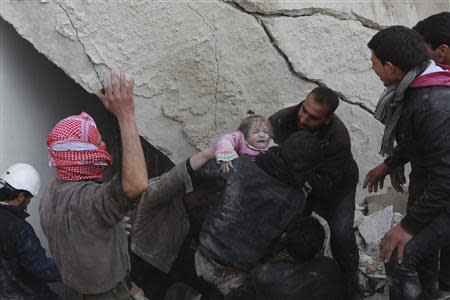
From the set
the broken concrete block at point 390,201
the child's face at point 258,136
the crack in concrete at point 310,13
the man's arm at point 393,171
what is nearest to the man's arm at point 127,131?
the child's face at point 258,136

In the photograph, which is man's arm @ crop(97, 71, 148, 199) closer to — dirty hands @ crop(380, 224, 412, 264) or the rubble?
dirty hands @ crop(380, 224, 412, 264)

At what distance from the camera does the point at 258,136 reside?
3115 mm

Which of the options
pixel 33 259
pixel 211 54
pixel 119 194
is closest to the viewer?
pixel 119 194

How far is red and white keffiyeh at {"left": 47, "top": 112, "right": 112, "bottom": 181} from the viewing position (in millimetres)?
2551

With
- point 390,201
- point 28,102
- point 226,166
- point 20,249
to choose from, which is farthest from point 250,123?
point 28,102

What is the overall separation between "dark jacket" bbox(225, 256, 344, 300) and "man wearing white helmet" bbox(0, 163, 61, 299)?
919 mm

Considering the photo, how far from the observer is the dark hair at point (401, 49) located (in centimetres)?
259

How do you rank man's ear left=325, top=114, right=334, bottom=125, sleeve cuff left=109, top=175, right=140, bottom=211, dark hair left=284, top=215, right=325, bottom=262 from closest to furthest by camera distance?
1. sleeve cuff left=109, top=175, right=140, bottom=211
2. dark hair left=284, top=215, right=325, bottom=262
3. man's ear left=325, top=114, right=334, bottom=125

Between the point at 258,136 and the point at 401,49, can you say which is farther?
the point at 258,136

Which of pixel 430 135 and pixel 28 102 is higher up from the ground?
pixel 28 102

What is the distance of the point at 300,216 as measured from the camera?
2.86 meters

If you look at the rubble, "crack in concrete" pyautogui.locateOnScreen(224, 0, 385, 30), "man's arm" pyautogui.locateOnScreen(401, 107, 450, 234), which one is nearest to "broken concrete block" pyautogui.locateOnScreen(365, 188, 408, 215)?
the rubble

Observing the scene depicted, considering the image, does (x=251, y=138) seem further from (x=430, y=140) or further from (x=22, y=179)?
(x=22, y=179)

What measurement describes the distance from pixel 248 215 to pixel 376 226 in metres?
1.37
